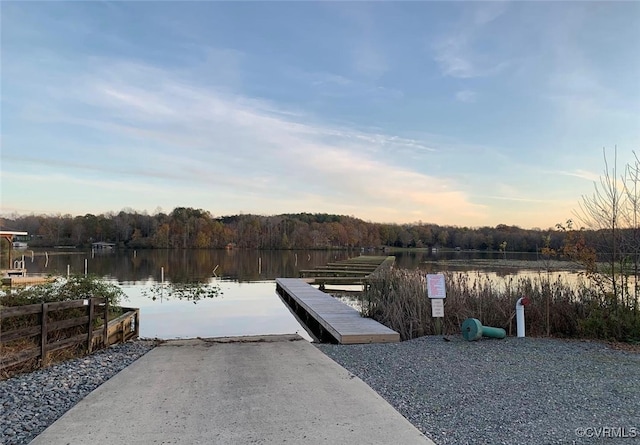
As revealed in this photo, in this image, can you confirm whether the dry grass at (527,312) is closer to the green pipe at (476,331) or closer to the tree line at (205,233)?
the green pipe at (476,331)

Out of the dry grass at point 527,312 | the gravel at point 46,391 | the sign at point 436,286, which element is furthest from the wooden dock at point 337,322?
the gravel at point 46,391

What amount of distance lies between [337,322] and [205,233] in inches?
2917

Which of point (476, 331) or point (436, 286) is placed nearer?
point (476, 331)

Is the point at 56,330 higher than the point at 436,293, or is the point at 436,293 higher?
the point at 436,293

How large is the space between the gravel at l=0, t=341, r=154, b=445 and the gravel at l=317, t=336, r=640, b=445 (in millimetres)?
2933

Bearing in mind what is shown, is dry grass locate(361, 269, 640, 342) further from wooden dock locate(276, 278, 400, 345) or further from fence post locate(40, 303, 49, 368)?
fence post locate(40, 303, 49, 368)

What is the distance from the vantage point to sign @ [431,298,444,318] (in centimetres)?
781

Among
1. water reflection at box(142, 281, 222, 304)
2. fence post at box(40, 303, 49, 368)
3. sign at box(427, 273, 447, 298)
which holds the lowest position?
water reflection at box(142, 281, 222, 304)

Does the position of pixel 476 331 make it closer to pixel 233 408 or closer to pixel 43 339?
pixel 233 408

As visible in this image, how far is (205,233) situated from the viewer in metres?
79.9

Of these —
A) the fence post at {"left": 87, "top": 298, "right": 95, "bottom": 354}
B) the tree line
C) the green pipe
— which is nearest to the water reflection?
the fence post at {"left": 87, "top": 298, "right": 95, "bottom": 354}

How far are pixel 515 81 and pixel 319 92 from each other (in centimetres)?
690

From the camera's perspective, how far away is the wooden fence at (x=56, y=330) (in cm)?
512

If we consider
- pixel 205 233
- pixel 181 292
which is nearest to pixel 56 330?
pixel 181 292
